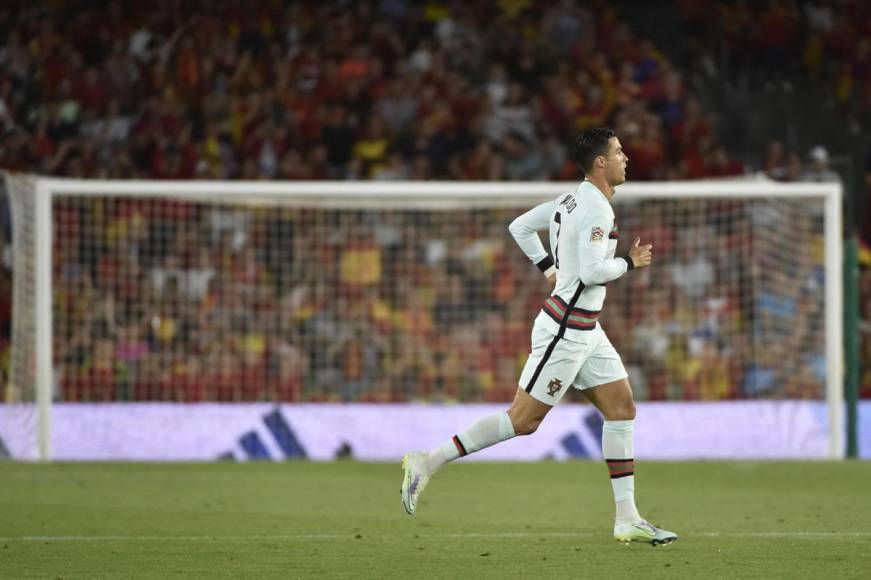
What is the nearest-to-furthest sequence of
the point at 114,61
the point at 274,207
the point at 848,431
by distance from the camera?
the point at 848,431 < the point at 274,207 < the point at 114,61

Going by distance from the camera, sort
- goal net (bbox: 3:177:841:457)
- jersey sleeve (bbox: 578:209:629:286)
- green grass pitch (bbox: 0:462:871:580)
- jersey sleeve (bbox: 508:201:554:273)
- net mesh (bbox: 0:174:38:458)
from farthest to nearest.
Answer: goal net (bbox: 3:177:841:457) → net mesh (bbox: 0:174:38:458) → jersey sleeve (bbox: 508:201:554:273) → jersey sleeve (bbox: 578:209:629:286) → green grass pitch (bbox: 0:462:871:580)

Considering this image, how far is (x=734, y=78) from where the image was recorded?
18.4m

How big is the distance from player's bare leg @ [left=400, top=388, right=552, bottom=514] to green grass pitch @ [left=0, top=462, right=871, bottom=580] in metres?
0.32

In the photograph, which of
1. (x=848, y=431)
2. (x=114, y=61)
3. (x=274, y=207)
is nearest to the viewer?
(x=848, y=431)

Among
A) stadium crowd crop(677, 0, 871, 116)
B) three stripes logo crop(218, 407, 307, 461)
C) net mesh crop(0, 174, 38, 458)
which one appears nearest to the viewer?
net mesh crop(0, 174, 38, 458)

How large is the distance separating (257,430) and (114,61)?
232 inches

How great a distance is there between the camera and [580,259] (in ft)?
22.8

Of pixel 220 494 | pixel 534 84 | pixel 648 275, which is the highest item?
pixel 534 84

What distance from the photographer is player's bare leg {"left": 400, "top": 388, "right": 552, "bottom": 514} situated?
7133 millimetres

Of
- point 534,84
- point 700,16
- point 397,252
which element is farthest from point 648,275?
point 700,16

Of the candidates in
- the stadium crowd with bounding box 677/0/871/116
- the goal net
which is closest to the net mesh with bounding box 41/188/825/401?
Answer: the goal net

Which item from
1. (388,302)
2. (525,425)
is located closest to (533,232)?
(525,425)

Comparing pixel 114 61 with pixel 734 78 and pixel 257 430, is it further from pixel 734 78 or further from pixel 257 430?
pixel 734 78

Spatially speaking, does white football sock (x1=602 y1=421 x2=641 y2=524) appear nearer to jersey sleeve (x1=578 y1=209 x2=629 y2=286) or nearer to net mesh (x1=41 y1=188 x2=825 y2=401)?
jersey sleeve (x1=578 y1=209 x2=629 y2=286)
